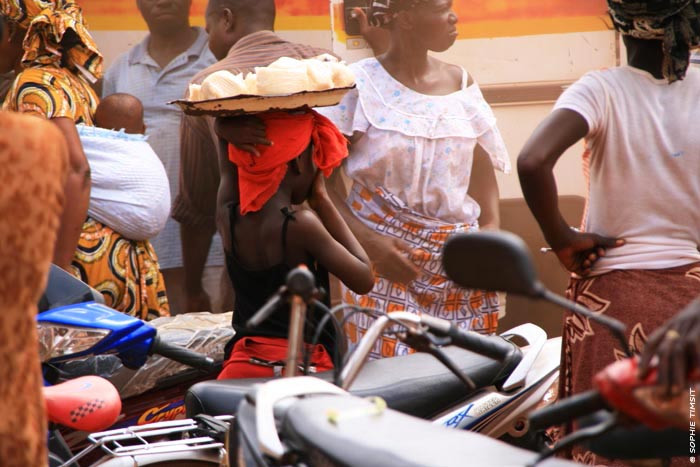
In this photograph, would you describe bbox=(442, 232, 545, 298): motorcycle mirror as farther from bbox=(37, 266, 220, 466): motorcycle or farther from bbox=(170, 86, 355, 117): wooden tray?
bbox=(170, 86, 355, 117): wooden tray

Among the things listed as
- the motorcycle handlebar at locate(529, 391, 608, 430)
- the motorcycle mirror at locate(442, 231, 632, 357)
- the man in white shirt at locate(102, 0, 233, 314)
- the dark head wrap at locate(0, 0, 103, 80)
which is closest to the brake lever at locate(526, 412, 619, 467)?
the motorcycle handlebar at locate(529, 391, 608, 430)

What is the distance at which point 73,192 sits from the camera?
4.75 metres

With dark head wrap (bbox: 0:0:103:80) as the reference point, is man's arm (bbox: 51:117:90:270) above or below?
below

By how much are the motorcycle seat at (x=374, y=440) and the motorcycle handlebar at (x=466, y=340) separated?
429mm

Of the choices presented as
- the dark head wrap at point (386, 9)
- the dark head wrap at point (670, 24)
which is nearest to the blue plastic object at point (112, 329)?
the dark head wrap at point (670, 24)

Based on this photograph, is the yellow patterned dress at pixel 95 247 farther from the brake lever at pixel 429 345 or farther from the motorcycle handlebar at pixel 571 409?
the motorcycle handlebar at pixel 571 409

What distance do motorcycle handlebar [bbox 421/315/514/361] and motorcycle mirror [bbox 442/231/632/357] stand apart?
0.51 meters

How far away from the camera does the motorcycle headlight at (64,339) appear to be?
8.86 ft

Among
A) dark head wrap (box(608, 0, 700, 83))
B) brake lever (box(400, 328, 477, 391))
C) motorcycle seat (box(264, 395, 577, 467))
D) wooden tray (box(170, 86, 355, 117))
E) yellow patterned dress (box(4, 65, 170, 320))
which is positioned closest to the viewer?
motorcycle seat (box(264, 395, 577, 467))

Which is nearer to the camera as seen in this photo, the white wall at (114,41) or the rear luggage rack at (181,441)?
the rear luggage rack at (181,441)

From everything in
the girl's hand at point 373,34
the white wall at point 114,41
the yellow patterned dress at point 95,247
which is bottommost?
the yellow patterned dress at point 95,247

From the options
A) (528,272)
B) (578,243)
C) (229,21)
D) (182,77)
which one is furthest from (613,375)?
(182,77)

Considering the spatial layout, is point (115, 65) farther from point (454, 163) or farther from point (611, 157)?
point (611, 157)

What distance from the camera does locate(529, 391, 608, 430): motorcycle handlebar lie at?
1.65m
